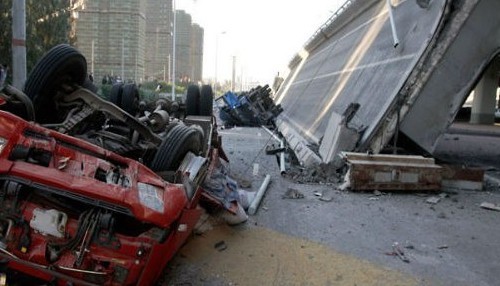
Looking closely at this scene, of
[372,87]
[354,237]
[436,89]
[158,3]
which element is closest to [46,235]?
[354,237]

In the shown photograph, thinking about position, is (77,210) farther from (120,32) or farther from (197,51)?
(197,51)

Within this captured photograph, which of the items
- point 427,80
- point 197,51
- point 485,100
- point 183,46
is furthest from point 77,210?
point 197,51

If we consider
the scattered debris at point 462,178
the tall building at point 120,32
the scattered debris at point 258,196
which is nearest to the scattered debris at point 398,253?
the scattered debris at point 258,196

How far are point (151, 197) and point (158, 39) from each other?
6941cm

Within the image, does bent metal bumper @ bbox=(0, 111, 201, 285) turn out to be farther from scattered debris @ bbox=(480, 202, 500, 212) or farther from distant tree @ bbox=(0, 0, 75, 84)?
distant tree @ bbox=(0, 0, 75, 84)

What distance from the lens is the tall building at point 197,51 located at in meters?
80.2

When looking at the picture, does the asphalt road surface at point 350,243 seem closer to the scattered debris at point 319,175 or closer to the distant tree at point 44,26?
the scattered debris at point 319,175

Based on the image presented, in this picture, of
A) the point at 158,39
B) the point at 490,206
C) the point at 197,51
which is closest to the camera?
the point at 490,206

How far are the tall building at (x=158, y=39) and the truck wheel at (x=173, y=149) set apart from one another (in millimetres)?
58510

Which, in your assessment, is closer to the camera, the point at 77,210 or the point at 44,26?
the point at 77,210

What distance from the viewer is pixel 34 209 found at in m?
3.41

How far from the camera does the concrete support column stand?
30.3 meters

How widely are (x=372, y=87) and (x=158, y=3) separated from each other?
55.6 meters

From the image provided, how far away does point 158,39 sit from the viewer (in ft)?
231
